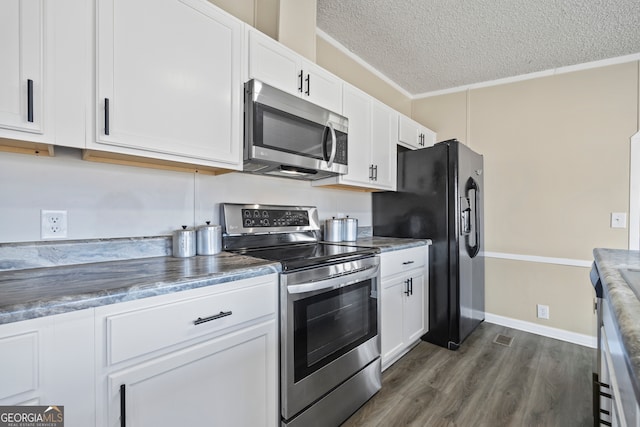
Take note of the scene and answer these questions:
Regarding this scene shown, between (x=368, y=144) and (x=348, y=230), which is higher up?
(x=368, y=144)

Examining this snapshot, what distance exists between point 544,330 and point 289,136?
308 cm

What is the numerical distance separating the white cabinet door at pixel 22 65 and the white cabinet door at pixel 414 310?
7.53 ft

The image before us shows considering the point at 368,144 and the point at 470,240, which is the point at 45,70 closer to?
the point at 368,144

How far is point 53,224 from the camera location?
1.21 meters

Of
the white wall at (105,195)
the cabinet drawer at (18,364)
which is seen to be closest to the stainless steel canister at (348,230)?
the white wall at (105,195)

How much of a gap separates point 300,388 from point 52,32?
171 cm

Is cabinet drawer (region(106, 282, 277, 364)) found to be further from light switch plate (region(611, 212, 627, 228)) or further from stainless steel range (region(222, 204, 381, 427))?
light switch plate (region(611, 212, 627, 228))

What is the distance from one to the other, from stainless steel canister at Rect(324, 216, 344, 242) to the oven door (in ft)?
1.80

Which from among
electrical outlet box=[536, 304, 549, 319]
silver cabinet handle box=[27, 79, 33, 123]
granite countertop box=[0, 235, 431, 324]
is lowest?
electrical outlet box=[536, 304, 549, 319]

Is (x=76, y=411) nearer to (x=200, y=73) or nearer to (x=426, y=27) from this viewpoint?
(x=200, y=73)

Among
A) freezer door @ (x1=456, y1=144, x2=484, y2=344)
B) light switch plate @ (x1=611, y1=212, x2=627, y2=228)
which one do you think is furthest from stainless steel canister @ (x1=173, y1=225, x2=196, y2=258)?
light switch plate @ (x1=611, y1=212, x2=627, y2=228)

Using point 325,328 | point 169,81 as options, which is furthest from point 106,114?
point 325,328

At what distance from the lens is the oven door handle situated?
137 centimetres

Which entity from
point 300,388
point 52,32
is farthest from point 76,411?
point 52,32
